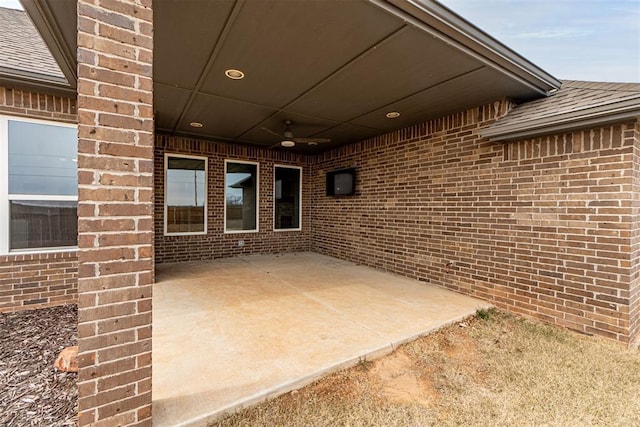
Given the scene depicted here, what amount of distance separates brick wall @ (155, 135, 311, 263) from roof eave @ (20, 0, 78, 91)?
297 cm

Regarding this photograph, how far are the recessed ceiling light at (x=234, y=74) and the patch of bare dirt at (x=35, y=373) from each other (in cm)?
321

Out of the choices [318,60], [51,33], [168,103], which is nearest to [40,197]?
[168,103]

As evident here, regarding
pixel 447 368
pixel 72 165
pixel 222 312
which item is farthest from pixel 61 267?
pixel 447 368

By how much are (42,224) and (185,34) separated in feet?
11.2

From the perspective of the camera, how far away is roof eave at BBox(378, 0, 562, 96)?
230 centimetres

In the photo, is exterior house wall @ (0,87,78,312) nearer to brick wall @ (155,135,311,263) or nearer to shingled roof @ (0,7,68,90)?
shingled roof @ (0,7,68,90)

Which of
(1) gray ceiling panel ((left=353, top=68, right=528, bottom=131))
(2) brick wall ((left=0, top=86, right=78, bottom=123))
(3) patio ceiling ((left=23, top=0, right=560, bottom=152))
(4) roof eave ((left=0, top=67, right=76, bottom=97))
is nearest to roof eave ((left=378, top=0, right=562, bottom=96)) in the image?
(3) patio ceiling ((left=23, top=0, right=560, bottom=152))

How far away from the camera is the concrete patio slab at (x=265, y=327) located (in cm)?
199

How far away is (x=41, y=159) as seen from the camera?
3.83 metres

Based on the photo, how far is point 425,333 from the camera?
2977 millimetres

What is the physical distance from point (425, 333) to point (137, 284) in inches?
107

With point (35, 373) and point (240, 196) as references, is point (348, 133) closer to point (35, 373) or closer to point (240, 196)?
point (240, 196)

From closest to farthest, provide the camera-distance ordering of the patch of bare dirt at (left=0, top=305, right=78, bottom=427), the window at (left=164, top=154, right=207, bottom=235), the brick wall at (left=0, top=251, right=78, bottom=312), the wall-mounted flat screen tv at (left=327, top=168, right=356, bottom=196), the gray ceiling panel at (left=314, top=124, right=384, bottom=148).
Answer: the patch of bare dirt at (left=0, top=305, right=78, bottom=427) < the brick wall at (left=0, top=251, right=78, bottom=312) < the gray ceiling panel at (left=314, top=124, right=384, bottom=148) < the window at (left=164, top=154, right=207, bottom=235) < the wall-mounted flat screen tv at (left=327, top=168, right=356, bottom=196)

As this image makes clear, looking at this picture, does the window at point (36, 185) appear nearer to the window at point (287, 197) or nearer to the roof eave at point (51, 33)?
the roof eave at point (51, 33)
